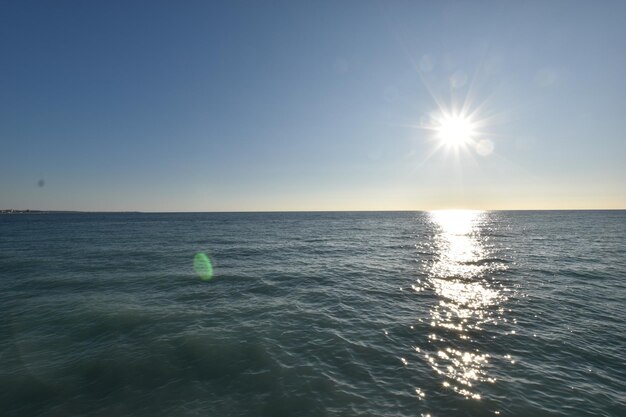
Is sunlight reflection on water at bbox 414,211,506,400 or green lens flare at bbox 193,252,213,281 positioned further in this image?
green lens flare at bbox 193,252,213,281

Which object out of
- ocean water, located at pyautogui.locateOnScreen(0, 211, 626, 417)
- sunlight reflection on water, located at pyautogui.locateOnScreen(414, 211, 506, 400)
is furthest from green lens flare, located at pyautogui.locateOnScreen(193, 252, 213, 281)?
sunlight reflection on water, located at pyautogui.locateOnScreen(414, 211, 506, 400)

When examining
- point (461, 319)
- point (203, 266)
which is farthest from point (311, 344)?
point (203, 266)

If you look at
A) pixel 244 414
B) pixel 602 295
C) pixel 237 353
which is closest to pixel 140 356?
pixel 237 353

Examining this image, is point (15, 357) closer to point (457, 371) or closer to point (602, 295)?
point (457, 371)

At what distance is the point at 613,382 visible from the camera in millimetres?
10477

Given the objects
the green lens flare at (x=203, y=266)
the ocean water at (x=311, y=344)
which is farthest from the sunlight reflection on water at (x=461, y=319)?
the green lens flare at (x=203, y=266)

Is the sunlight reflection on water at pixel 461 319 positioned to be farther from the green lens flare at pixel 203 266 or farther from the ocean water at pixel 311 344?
the green lens flare at pixel 203 266

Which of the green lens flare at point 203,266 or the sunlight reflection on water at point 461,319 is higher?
the green lens flare at point 203,266

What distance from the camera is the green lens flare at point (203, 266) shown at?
26.6 metres

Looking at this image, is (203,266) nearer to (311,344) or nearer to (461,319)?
(311,344)

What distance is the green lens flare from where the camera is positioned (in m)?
26.6

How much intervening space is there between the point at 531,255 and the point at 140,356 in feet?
154

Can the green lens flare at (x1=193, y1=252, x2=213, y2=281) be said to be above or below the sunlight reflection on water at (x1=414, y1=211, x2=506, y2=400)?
above

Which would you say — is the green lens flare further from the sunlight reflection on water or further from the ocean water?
the sunlight reflection on water
